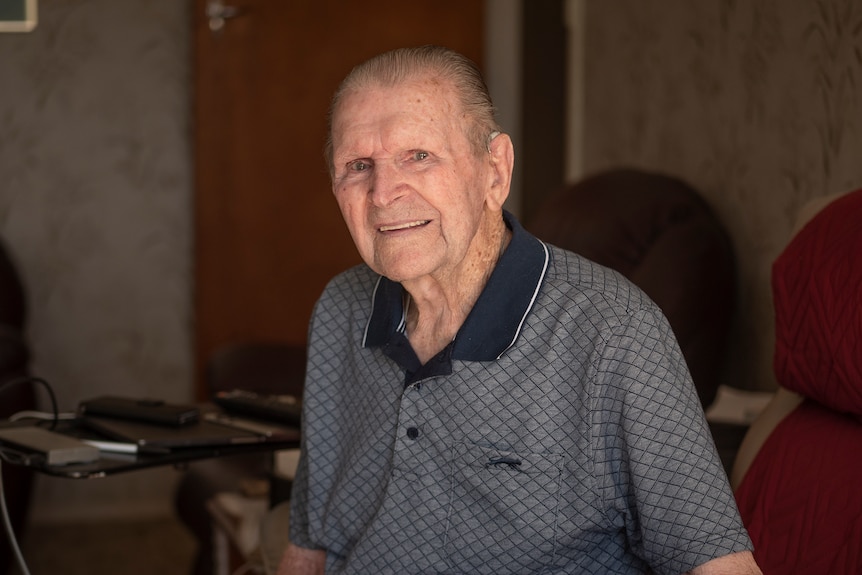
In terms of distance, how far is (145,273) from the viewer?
362 centimetres

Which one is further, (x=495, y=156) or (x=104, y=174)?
(x=104, y=174)

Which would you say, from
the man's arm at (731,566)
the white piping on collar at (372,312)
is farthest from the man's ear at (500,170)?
the man's arm at (731,566)

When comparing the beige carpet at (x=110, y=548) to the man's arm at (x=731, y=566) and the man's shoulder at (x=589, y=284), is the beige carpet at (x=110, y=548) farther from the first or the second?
the man's arm at (x=731, y=566)

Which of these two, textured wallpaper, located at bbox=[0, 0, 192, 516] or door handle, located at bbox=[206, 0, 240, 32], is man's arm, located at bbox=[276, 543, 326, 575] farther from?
door handle, located at bbox=[206, 0, 240, 32]

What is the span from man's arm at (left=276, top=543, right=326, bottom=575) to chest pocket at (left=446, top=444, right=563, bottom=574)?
0.93 feet

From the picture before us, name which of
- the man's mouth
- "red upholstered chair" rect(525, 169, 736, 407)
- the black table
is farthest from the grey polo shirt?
"red upholstered chair" rect(525, 169, 736, 407)

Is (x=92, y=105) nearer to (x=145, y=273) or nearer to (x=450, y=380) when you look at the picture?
(x=145, y=273)

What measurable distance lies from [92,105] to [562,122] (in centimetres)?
158

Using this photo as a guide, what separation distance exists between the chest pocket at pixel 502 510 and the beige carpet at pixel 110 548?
203 cm

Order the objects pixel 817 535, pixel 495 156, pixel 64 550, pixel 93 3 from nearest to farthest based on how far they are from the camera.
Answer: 1. pixel 817 535
2. pixel 495 156
3. pixel 64 550
4. pixel 93 3

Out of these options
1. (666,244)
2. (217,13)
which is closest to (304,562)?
(666,244)

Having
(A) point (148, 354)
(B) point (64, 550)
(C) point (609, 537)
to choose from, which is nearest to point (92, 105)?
(A) point (148, 354)

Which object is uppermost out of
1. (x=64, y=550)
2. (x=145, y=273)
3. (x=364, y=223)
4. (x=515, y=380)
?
(x=364, y=223)

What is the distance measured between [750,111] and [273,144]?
1918 millimetres
